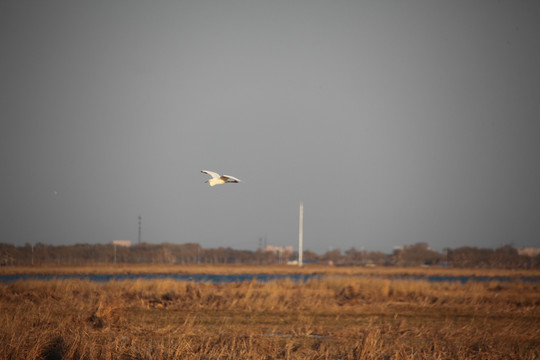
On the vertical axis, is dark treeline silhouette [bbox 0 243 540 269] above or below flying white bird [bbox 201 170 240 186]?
below

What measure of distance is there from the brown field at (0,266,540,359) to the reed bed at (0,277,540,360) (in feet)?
0.12

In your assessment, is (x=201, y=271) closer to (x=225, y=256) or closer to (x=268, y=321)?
(x=225, y=256)

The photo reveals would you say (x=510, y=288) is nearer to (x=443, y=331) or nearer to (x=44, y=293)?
(x=443, y=331)

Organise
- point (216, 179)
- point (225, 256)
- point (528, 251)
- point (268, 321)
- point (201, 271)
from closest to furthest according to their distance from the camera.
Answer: point (216, 179) < point (268, 321) < point (201, 271) < point (225, 256) < point (528, 251)

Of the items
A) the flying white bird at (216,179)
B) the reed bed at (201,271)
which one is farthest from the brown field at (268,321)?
the reed bed at (201,271)

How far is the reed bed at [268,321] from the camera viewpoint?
10709mm

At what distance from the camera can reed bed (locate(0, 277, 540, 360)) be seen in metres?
10.7

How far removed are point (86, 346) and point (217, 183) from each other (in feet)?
12.7

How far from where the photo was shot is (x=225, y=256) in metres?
104

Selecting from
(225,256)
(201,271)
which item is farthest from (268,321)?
(225,256)

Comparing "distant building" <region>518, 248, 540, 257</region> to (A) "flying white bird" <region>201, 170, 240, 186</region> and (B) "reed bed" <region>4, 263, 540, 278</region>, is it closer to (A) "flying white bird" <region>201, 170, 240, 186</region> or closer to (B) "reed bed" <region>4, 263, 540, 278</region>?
(B) "reed bed" <region>4, 263, 540, 278</region>

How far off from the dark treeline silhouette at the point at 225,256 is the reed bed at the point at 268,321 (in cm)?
4159

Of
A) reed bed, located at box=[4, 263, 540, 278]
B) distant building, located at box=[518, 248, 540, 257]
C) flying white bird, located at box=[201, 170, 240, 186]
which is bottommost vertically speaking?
reed bed, located at box=[4, 263, 540, 278]

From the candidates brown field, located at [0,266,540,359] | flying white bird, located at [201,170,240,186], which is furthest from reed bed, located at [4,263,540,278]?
flying white bird, located at [201,170,240,186]
